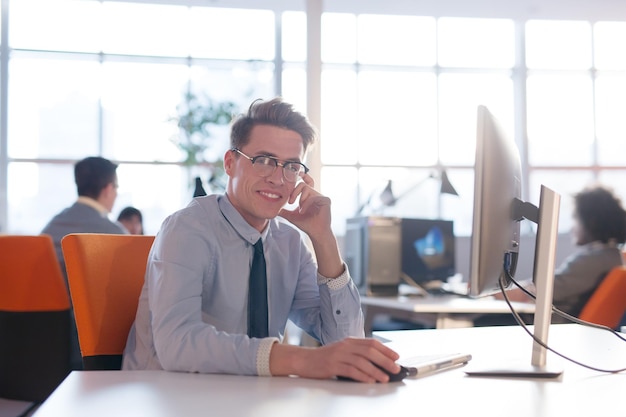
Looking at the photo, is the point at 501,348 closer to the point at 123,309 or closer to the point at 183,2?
the point at 123,309

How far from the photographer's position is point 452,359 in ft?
4.51

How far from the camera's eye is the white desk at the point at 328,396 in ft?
3.16

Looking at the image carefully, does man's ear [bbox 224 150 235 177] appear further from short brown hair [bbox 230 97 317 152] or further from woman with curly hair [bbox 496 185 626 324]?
woman with curly hair [bbox 496 185 626 324]

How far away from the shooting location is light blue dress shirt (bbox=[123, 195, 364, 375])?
134 centimetres

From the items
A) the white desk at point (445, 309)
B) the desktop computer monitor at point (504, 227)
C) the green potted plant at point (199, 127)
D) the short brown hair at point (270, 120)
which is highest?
the green potted plant at point (199, 127)

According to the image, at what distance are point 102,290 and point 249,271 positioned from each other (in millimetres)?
354

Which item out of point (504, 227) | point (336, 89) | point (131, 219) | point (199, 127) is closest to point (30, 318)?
point (504, 227)

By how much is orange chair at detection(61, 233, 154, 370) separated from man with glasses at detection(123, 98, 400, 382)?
0.04m

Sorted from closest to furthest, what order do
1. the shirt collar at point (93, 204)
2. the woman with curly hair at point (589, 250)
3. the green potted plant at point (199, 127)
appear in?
the woman with curly hair at point (589, 250), the shirt collar at point (93, 204), the green potted plant at point (199, 127)

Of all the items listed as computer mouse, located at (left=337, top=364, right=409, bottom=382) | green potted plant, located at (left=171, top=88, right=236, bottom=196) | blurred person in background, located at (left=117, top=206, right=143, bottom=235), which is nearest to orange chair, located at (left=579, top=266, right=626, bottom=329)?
computer mouse, located at (left=337, top=364, right=409, bottom=382)

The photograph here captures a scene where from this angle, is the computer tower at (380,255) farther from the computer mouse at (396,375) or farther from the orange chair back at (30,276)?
the computer mouse at (396,375)

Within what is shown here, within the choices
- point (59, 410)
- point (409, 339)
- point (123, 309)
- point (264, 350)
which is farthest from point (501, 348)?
point (59, 410)

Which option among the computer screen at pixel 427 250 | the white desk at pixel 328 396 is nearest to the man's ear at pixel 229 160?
the white desk at pixel 328 396

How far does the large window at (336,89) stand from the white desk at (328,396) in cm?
624
